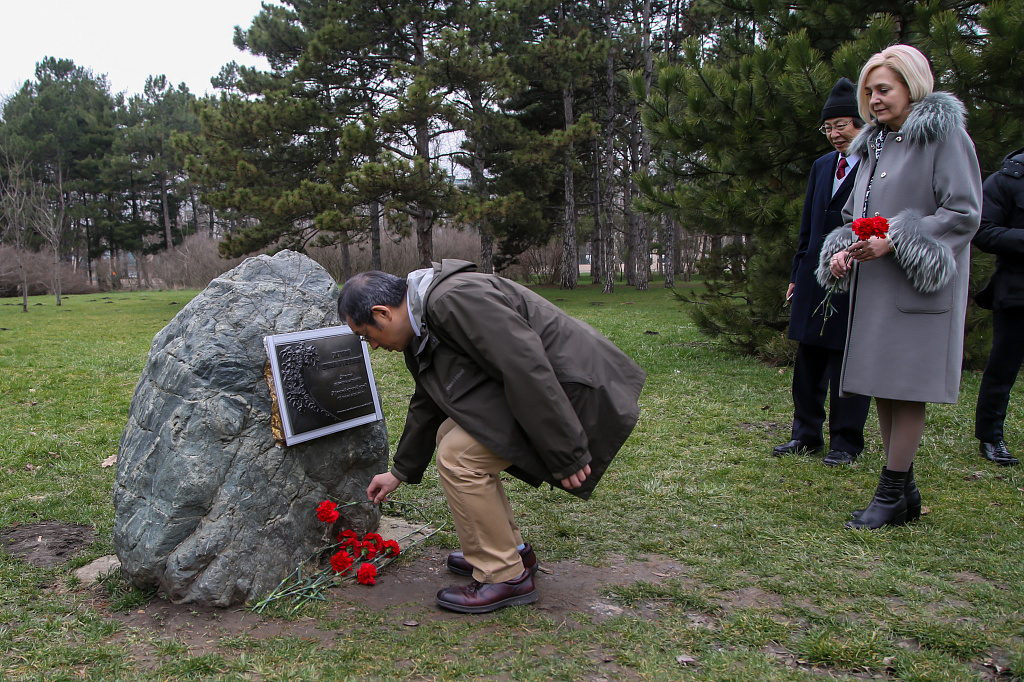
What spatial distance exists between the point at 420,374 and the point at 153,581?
4.64ft

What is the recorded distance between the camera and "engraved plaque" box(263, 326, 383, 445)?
302cm

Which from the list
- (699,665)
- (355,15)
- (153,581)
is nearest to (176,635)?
(153,581)

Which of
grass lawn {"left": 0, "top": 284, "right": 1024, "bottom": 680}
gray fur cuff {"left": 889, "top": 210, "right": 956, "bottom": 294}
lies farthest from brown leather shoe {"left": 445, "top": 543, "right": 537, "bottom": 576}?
gray fur cuff {"left": 889, "top": 210, "right": 956, "bottom": 294}

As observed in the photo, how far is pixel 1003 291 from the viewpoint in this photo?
4.32m

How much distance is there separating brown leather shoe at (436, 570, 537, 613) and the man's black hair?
1.11 meters

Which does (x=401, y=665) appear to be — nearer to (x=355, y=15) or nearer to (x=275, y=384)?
(x=275, y=384)

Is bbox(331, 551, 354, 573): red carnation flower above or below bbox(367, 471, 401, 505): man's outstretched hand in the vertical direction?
below

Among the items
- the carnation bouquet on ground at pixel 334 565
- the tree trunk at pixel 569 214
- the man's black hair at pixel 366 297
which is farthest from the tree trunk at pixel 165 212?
the man's black hair at pixel 366 297

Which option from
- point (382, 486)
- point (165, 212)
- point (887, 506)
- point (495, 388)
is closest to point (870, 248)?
point (887, 506)

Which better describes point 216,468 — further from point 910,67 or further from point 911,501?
point 910,67

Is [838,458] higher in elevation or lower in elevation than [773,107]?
lower

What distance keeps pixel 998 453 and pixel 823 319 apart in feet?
A: 4.63

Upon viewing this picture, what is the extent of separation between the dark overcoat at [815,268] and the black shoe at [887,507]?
43.1 inches

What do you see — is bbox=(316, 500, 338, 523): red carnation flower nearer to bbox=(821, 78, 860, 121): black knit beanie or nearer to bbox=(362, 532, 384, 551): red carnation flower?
bbox=(362, 532, 384, 551): red carnation flower
